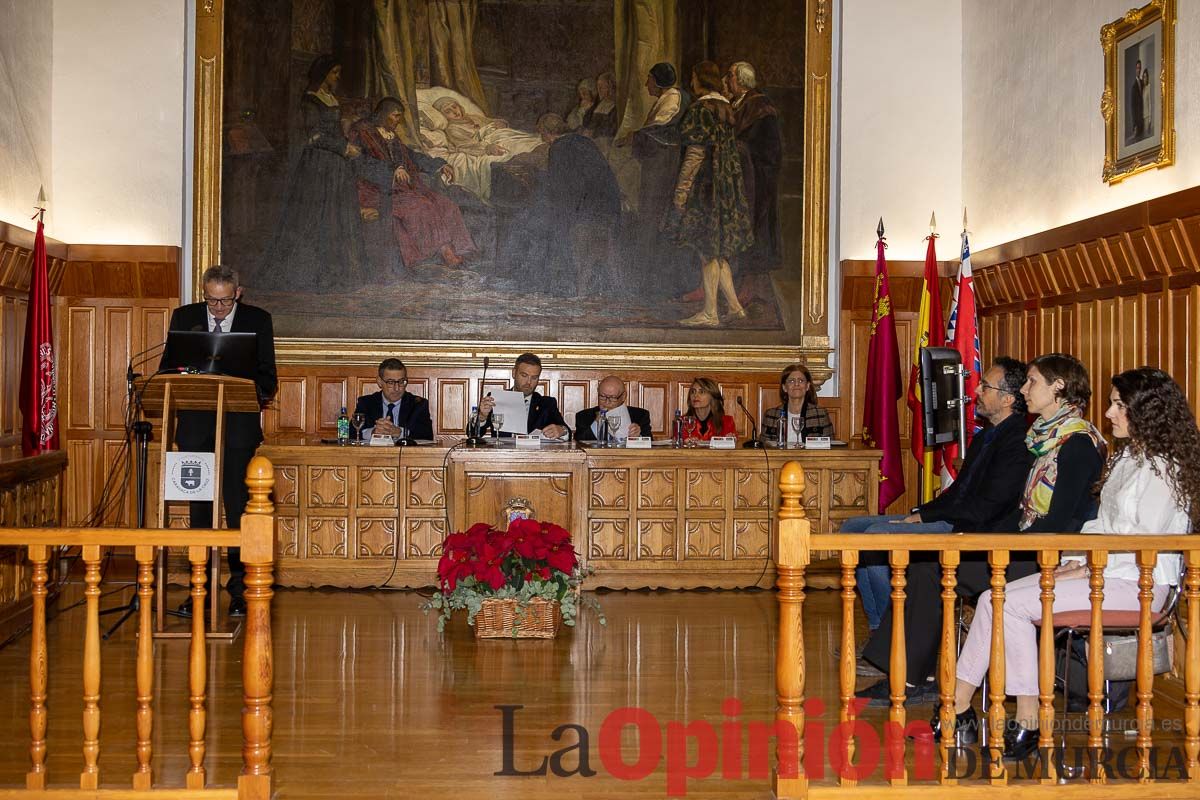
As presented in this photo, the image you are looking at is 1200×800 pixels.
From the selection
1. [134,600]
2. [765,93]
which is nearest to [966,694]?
[134,600]

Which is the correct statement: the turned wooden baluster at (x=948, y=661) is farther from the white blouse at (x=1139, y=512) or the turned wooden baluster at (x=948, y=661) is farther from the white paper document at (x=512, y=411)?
the white paper document at (x=512, y=411)

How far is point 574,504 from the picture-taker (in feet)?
24.0

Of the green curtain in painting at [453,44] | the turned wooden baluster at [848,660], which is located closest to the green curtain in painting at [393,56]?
the green curtain in painting at [453,44]

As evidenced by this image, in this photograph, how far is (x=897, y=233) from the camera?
9203 mm

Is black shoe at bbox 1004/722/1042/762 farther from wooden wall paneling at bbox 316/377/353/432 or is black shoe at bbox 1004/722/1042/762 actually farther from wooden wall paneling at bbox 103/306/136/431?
wooden wall paneling at bbox 103/306/136/431

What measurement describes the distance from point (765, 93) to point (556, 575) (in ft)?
15.8

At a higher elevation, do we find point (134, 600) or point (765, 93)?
point (765, 93)

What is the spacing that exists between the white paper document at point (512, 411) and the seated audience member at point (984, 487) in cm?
279

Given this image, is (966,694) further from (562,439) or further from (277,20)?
(277,20)

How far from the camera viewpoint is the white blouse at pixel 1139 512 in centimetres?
397

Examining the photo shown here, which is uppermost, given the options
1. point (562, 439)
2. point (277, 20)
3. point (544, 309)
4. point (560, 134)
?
point (277, 20)

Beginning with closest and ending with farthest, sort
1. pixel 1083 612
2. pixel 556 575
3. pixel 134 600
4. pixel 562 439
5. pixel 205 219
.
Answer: pixel 1083 612 → pixel 556 575 → pixel 134 600 → pixel 562 439 → pixel 205 219

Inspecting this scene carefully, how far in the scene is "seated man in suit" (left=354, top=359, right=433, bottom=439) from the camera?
7.73 metres

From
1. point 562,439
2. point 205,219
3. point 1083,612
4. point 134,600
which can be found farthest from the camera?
point 205,219
